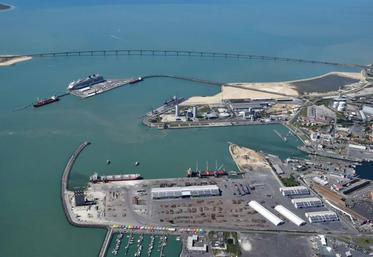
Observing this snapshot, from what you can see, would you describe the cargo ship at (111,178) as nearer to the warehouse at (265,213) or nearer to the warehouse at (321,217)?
the warehouse at (265,213)

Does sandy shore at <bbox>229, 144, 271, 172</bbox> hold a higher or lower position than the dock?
lower

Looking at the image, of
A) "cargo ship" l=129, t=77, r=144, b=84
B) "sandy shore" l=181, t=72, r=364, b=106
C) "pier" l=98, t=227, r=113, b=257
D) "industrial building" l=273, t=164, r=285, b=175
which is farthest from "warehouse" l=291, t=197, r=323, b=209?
"cargo ship" l=129, t=77, r=144, b=84

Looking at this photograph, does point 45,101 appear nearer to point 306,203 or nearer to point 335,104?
point 306,203

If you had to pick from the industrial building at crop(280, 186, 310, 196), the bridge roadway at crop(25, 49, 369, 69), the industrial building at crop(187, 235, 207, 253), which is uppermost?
the bridge roadway at crop(25, 49, 369, 69)

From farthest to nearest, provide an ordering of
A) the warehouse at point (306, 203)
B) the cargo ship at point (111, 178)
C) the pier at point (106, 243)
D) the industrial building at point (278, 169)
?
the industrial building at point (278, 169) < the cargo ship at point (111, 178) < the warehouse at point (306, 203) < the pier at point (106, 243)

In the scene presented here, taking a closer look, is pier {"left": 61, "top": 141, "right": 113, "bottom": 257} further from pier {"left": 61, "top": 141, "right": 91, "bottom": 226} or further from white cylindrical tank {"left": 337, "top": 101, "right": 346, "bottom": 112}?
white cylindrical tank {"left": 337, "top": 101, "right": 346, "bottom": 112}

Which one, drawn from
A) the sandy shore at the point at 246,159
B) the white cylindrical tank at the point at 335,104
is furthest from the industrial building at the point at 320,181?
the white cylindrical tank at the point at 335,104

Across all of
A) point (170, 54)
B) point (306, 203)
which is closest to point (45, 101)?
point (170, 54)
